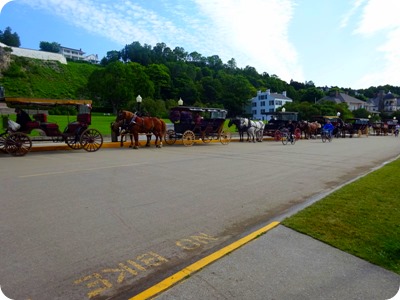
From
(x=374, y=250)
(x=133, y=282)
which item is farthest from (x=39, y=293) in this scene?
(x=374, y=250)

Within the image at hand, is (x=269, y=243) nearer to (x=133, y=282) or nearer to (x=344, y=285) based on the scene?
(x=344, y=285)

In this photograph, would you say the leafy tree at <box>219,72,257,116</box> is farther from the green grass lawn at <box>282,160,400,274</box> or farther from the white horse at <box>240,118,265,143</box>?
the green grass lawn at <box>282,160,400,274</box>

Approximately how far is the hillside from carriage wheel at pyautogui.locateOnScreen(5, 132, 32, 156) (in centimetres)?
7398

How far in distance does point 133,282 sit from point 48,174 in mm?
6498

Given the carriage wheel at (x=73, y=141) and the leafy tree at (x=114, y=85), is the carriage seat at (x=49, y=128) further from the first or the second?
the leafy tree at (x=114, y=85)

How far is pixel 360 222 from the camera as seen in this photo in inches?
195

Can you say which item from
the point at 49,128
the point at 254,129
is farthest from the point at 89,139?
the point at 254,129

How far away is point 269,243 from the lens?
419 centimetres

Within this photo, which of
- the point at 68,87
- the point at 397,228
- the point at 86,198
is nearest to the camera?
the point at 397,228

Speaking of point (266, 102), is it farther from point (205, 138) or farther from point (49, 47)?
point (49, 47)

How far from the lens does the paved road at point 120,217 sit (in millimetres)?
3342

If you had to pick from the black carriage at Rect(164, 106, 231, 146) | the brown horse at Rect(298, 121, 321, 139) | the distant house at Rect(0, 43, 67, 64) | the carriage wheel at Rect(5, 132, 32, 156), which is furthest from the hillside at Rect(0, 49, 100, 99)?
the carriage wheel at Rect(5, 132, 32, 156)

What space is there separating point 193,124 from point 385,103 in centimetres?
13356

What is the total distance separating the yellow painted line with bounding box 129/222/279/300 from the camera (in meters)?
3.00
